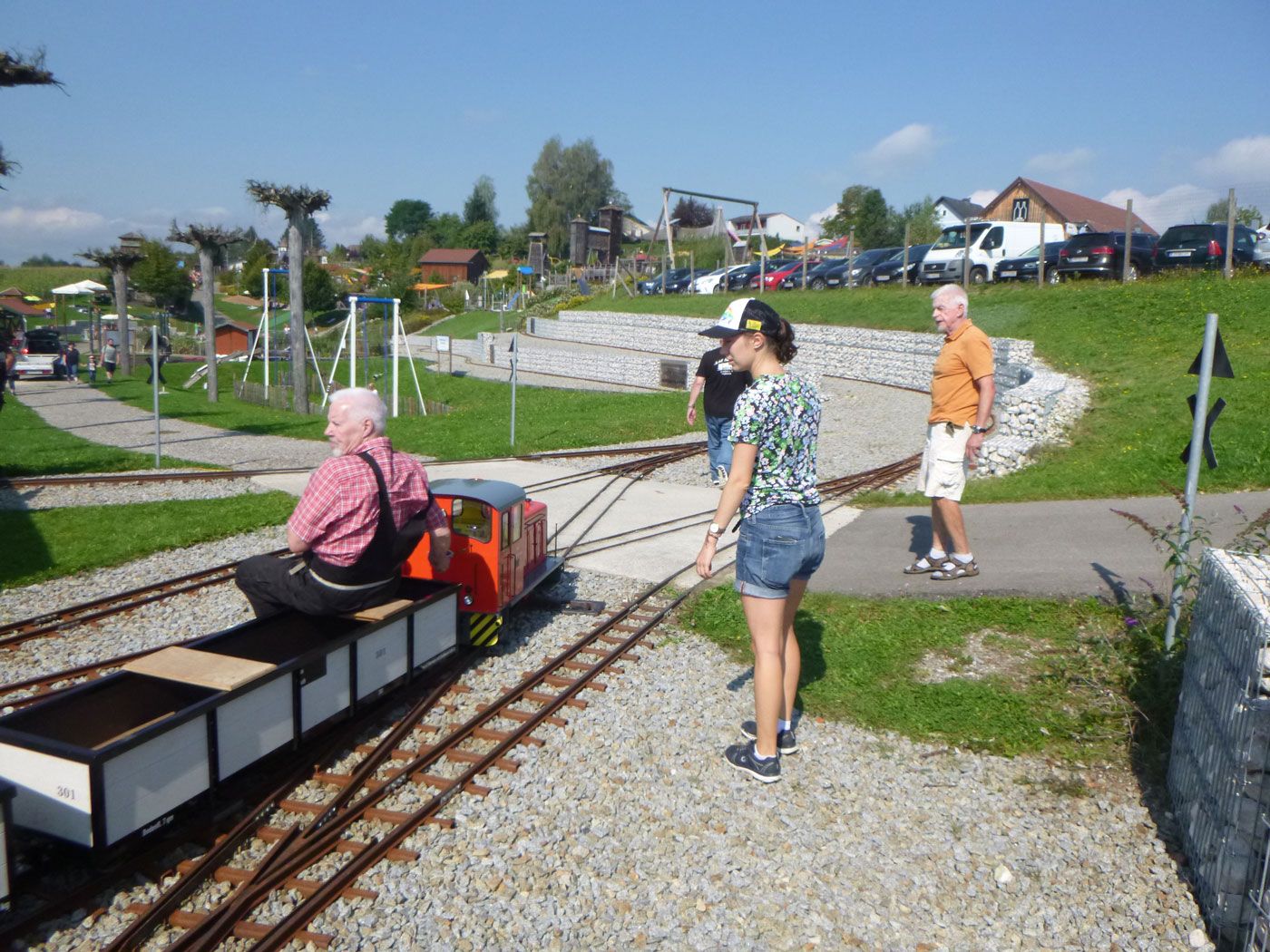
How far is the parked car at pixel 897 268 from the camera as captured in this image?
32.7m

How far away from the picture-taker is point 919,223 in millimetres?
64562

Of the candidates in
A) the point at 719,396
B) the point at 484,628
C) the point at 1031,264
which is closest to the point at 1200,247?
the point at 1031,264

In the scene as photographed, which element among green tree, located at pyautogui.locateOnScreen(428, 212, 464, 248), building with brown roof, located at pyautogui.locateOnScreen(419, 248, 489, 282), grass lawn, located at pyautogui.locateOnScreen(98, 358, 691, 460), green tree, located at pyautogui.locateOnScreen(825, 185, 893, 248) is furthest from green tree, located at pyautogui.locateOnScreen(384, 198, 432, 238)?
grass lawn, located at pyautogui.locateOnScreen(98, 358, 691, 460)

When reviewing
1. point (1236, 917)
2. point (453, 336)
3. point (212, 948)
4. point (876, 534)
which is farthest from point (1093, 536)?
point (453, 336)

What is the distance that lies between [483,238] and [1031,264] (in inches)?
3540

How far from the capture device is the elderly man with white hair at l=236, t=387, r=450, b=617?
16.7ft

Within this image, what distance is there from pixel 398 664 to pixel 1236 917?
13.6ft

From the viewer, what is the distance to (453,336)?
177 ft

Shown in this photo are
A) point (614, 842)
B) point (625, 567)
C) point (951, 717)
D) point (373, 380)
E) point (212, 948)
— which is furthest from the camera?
point (373, 380)

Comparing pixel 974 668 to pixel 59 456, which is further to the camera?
pixel 59 456

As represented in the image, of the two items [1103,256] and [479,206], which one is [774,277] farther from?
[479,206]

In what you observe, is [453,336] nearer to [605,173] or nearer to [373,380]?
[373,380]

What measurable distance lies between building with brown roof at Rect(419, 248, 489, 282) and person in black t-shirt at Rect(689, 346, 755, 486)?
8903cm

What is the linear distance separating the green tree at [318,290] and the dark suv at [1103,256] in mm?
55211
